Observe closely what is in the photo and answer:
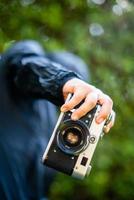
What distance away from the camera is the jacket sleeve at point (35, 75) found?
87 cm

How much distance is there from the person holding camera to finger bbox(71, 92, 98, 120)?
9cm

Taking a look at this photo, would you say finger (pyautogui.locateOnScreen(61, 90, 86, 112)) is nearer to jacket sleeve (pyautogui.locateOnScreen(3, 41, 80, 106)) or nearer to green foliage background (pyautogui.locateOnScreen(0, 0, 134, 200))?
jacket sleeve (pyautogui.locateOnScreen(3, 41, 80, 106))

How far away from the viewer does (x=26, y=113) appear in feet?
3.28

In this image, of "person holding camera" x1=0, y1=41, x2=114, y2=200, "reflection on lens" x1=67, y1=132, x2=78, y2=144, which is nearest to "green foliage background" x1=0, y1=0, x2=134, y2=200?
"person holding camera" x1=0, y1=41, x2=114, y2=200

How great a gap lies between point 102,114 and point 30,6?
30cm

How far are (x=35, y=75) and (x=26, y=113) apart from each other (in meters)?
0.09

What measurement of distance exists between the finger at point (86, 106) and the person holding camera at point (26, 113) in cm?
9

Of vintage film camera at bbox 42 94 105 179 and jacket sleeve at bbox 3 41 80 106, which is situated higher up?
jacket sleeve at bbox 3 41 80 106

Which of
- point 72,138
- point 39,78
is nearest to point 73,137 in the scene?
point 72,138

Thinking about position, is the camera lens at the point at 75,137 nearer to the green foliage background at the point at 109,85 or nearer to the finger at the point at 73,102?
the finger at the point at 73,102

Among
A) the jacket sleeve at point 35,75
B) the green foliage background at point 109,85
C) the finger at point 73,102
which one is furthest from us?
the green foliage background at point 109,85

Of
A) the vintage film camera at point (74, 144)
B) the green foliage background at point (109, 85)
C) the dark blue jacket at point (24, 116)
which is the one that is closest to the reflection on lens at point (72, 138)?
the vintage film camera at point (74, 144)

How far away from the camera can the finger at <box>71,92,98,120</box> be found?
0.75 m

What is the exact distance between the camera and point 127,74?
180 cm
